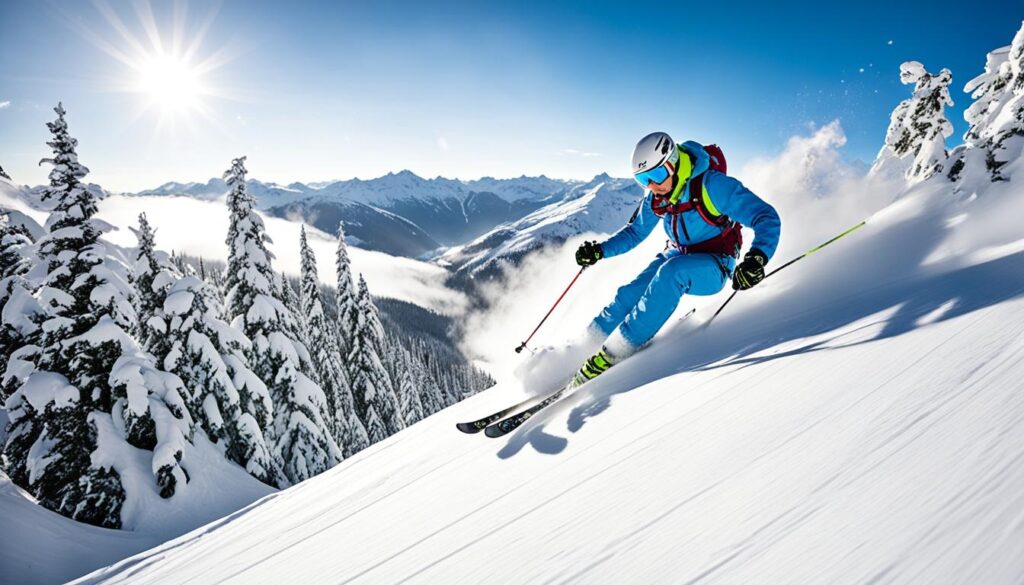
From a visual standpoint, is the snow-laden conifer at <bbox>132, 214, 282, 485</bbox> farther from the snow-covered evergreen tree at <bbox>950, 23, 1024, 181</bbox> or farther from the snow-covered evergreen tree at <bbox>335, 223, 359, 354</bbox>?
the snow-covered evergreen tree at <bbox>950, 23, 1024, 181</bbox>

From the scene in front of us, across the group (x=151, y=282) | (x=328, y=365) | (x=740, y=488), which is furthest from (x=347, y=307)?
(x=740, y=488)

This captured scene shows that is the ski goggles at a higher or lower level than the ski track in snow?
higher

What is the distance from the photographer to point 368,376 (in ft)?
74.8

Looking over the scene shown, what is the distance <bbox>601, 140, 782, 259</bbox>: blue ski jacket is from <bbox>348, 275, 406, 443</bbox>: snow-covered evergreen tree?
20105 mm

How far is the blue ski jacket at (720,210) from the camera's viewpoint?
3697mm

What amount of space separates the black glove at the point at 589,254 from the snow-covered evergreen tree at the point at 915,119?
10098 millimetres

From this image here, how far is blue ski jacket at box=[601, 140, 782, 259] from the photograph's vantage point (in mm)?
3697

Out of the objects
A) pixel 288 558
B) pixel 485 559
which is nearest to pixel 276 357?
pixel 288 558

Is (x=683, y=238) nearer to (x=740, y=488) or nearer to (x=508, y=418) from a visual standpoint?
(x=508, y=418)

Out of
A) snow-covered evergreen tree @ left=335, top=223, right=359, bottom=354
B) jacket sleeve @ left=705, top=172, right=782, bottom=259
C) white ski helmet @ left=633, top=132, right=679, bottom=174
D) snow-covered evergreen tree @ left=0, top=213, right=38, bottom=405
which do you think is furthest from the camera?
snow-covered evergreen tree @ left=335, top=223, right=359, bottom=354

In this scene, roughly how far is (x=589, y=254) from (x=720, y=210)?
5.53ft

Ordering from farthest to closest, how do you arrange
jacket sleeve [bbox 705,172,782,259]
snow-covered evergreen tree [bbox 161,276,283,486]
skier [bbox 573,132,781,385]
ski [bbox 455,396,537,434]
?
snow-covered evergreen tree [bbox 161,276,283,486] → skier [bbox 573,132,781,385] → ski [bbox 455,396,537,434] → jacket sleeve [bbox 705,172,782,259]

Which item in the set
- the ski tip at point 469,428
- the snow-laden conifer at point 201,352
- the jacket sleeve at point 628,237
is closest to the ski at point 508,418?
the ski tip at point 469,428

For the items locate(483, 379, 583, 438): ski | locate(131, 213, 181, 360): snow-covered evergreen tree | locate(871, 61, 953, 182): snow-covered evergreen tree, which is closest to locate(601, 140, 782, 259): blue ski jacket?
locate(483, 379, 583, 438): ski
